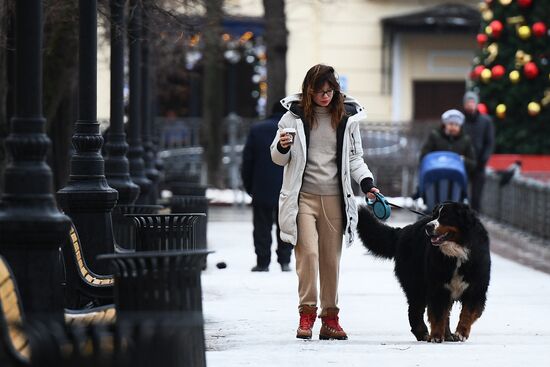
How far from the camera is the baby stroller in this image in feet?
58.9

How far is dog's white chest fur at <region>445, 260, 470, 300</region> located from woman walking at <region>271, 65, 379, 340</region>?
728mm

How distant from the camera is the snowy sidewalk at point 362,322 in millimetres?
9375

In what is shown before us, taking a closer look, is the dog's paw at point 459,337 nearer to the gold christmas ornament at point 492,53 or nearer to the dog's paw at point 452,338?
the dog's paw at point 452,338

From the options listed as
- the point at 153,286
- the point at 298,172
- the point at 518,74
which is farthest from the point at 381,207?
the point at 518,74

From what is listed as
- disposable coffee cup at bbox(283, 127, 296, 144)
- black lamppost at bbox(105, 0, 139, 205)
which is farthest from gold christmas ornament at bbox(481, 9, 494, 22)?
disposable coffee cup at bbox(283, 127, 296, 144)

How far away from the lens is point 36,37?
7.73 m

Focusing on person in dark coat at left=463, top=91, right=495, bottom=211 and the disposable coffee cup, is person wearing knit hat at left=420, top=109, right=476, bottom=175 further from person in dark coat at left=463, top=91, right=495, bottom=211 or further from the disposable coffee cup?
the disposable coffee cup

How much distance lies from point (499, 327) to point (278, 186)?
483 cm

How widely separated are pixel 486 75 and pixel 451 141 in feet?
34.8

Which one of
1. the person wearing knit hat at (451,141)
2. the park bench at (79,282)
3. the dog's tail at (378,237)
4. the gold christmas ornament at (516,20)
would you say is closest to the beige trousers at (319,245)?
the dog's tail at (378,237)

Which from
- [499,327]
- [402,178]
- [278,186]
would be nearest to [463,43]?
[402,178]

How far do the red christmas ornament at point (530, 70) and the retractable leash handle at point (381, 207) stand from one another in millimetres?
18449

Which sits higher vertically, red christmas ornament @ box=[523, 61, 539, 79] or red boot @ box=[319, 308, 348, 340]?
red christmas ornament @ box=[523, 61, 539, 79]

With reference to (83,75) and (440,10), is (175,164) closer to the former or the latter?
(440,10)
